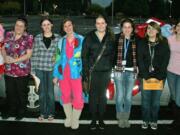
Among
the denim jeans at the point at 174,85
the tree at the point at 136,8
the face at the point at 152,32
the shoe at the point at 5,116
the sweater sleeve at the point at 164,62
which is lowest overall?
the shoe at the point at 5,116

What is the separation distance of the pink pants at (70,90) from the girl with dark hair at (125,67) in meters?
0.56

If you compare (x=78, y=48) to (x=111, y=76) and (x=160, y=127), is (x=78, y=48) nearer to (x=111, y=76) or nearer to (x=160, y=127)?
(x=111, y=76)

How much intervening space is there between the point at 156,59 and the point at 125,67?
1.52 ft

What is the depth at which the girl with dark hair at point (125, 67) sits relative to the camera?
539 cm

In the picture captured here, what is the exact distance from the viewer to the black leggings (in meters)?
5.45

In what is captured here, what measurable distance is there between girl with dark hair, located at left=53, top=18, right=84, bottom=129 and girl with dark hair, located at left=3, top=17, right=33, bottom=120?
54 cm

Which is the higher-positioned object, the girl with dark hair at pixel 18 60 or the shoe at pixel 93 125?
the girl with dark hair at pixel 18 60

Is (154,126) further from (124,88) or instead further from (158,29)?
(158,29)

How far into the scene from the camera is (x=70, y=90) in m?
5.59

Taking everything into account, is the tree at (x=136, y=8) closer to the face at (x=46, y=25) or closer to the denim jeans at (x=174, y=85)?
the denim jeans at (x=174, y=85)

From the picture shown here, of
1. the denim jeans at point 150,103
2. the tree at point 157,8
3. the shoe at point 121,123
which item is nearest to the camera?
the denim jeans at point 150,103

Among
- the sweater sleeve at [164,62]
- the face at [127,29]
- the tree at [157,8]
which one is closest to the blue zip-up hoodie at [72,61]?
the face at [127,29]

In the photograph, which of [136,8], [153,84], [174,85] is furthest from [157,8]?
[153,84]

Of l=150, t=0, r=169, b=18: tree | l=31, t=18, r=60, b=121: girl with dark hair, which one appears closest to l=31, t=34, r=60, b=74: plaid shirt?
l=31, t=18, r=60, b=121: girl with dark hair
